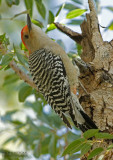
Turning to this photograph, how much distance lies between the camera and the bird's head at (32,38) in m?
4.86

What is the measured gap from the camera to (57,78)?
414 centimetres

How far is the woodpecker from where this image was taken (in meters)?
3.92

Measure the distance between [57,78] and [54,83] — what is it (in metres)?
0.08

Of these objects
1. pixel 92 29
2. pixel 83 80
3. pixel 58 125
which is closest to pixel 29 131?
pixel 58 125

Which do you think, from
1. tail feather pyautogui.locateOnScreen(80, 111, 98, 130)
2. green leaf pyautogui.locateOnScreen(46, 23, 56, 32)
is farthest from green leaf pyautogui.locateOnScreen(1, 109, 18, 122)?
tail feather pyautogui.locateOnScreen(80, 111, 98, 130)

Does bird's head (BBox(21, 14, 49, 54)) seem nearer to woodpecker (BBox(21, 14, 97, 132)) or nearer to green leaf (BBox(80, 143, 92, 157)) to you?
woodpecker (BBox(21, 14, 97, 132))

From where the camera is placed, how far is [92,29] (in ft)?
13.7

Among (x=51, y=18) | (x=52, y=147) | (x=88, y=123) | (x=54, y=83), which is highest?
(x=51, y=18)

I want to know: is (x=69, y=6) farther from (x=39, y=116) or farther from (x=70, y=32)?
(x=39, y=116)

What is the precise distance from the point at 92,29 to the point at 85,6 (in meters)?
0.48

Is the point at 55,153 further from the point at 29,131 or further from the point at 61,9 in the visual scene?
the point at 61,9

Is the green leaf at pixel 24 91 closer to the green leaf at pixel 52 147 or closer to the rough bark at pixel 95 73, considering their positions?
the green leaf at pixel 52 147

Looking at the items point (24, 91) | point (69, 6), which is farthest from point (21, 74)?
point (69, 6)

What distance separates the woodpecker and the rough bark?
17 centimetres
